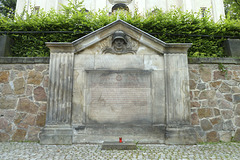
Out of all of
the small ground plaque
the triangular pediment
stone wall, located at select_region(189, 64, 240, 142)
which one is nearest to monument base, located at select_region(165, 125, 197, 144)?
stone wall, located at select_region(189, 64, 240, 142)

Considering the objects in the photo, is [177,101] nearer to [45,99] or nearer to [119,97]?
[119,97]

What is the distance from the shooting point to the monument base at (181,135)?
14.5 feet

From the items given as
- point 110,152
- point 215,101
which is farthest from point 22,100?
point 215,101

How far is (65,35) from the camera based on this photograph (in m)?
5.80

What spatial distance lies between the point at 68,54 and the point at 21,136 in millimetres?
2763

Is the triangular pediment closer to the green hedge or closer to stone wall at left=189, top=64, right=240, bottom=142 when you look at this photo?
the green hedge

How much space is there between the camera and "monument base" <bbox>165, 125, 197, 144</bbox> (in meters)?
4.43

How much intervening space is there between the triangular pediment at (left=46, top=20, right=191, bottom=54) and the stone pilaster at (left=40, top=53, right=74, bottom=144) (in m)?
0.36

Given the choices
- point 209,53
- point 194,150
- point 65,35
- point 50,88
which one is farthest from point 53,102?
point 209,53

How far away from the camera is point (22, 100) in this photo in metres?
5.08

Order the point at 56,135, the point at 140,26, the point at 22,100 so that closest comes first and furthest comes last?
the point at 56,135, the point at 22,100, the point at 140,26

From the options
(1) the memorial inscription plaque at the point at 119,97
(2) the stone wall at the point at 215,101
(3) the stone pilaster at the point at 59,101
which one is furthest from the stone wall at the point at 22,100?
(2) the stone wall at the point at 215,101

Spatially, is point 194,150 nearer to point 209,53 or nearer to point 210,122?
point 210,122

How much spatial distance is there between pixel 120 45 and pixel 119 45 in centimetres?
3
